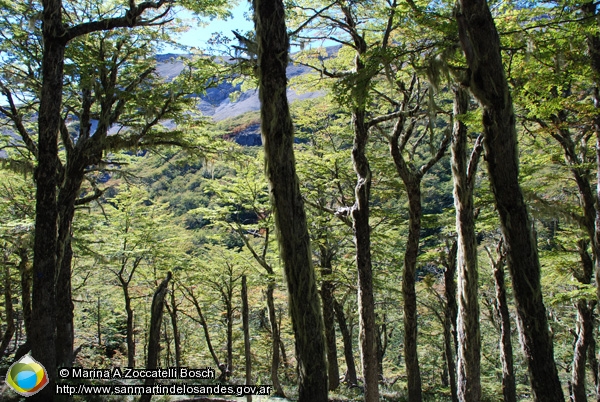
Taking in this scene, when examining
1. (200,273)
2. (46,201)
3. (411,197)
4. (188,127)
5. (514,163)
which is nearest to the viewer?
(514,163)

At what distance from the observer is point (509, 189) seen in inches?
140

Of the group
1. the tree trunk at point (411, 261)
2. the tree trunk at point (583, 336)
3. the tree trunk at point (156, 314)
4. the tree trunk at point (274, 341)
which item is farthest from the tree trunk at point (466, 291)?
the tree trunk at point (583, 336)

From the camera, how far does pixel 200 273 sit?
1845 centimetres

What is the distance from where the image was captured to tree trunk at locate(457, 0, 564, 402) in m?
3.51

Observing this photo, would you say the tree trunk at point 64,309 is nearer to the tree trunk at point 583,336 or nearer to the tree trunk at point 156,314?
the tree trunk at point 156,314

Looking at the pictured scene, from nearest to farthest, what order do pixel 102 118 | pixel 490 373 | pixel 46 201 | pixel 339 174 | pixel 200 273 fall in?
1. pixel 46 201
2. pixel 102 118
3. pixel 339 174
4. pixel 200 273
5. pixel 490 373

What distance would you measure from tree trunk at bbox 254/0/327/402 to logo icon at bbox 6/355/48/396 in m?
5.23

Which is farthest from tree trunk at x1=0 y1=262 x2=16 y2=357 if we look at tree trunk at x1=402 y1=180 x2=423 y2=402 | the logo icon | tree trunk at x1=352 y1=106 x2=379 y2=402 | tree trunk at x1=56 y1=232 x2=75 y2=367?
tree trunk at x1=402 y1=180 x2=423 y2=402

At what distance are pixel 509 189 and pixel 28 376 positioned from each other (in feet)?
24.2

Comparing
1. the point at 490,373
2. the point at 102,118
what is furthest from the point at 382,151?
the point at 490,373

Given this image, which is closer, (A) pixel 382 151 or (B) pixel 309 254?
(B) pixel 309 254

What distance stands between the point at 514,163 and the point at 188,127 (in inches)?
359

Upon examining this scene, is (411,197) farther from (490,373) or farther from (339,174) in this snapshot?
(490,373)

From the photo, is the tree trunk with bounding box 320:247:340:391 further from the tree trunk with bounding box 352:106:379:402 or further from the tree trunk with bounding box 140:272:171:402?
the tree trunk with bounding box 140:272:171:402
